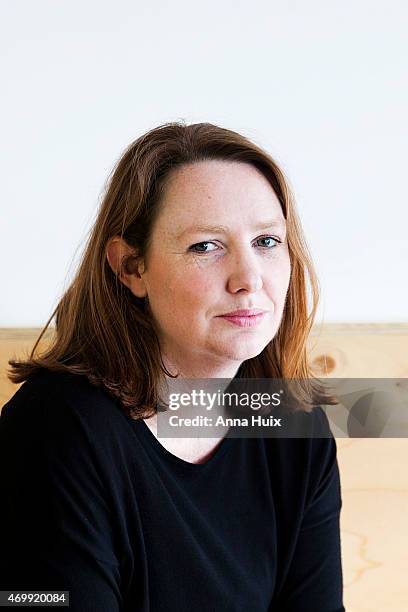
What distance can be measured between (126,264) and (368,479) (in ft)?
1.90

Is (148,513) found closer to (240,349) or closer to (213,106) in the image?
(240,349)

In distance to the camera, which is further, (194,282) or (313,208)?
(313,208)

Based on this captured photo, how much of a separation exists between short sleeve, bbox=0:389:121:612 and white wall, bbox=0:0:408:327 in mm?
504

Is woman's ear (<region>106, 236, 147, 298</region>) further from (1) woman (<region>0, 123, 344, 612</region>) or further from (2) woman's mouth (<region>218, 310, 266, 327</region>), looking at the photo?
(2) woman's mouth (<region>218, 310, 266, 327</region>)

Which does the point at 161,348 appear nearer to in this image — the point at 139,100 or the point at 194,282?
the point at 194,282

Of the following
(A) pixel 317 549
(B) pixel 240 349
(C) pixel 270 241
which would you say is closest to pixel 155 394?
(B) pixel 240 349

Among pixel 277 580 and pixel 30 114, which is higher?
pixel 30 114

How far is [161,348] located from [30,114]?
55 cm

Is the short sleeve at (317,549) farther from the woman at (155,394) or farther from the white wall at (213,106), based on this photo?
the white wall at (213,106)

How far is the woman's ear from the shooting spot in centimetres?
98

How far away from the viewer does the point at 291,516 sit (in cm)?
109

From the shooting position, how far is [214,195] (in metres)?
0.94

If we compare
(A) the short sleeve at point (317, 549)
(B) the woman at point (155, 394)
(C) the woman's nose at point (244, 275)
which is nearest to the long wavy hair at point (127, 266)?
(B) the woman at point (155, 394)

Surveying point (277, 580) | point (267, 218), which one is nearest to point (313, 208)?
point (267, 218)
